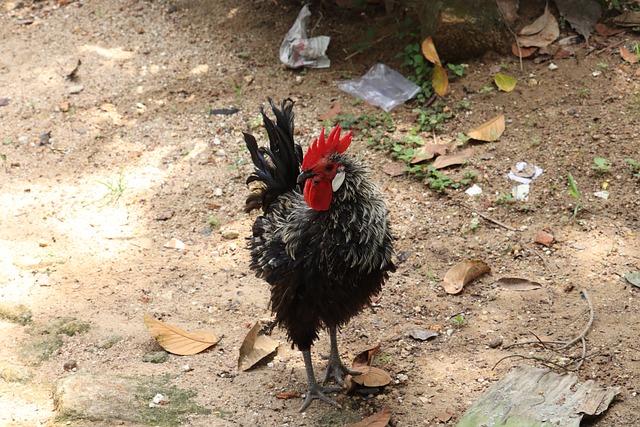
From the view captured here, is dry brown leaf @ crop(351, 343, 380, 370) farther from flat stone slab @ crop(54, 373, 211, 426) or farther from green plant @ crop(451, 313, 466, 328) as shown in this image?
flat stone slab @ crop(54, 373, 211, 426)

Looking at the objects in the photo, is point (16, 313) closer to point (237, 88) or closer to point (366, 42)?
point (237, 88)

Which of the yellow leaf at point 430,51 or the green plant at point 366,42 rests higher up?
the yellow leaf at point 430,51

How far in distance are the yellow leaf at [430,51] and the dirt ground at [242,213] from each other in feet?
1.07

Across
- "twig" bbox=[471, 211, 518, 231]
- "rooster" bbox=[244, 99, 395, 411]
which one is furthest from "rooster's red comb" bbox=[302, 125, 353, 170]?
"twig" bbox=[471, 211, 518, 231]

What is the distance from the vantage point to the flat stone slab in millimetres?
3508

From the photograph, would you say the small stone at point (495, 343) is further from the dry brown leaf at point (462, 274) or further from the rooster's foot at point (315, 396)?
the rooster's foot at point (315, 396)

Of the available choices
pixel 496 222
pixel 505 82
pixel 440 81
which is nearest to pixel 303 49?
pixel 440 81

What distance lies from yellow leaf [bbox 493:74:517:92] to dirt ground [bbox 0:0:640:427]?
0.25 feet

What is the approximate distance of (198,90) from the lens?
6977mm

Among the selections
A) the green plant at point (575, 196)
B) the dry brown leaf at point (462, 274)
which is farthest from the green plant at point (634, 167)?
the dry brown leaf at point (462, 274)

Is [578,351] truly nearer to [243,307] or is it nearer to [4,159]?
[243,307]

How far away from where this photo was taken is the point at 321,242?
3643mm

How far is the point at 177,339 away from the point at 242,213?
61.0 inches

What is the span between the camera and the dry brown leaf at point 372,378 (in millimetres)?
4027
